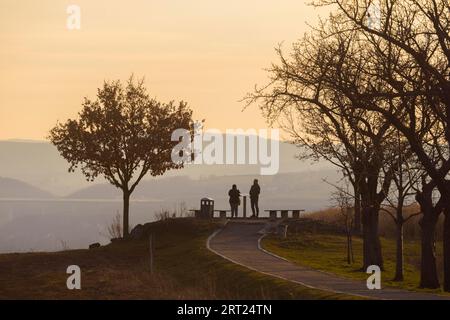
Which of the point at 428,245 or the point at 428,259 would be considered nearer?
the point at 428,259

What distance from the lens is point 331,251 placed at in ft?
179

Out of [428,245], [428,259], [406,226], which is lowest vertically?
[428,259]

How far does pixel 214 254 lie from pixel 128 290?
37.2ft

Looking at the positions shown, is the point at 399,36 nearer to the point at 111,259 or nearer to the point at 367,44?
the point at 367,44

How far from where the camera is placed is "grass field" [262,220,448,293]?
4484 cm

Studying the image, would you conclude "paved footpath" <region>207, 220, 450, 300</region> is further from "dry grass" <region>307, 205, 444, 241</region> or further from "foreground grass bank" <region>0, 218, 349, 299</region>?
"dry grass" <region>307, 205, 444, 241</region>

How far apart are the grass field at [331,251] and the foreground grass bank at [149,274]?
4626 mm

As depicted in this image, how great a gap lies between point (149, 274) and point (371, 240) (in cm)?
1140

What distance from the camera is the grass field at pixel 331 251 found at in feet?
147

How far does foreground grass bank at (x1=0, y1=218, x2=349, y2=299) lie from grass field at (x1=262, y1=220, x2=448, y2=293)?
4626mm

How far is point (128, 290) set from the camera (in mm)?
36375

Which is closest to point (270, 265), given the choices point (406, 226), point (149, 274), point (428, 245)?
point (149, 274)

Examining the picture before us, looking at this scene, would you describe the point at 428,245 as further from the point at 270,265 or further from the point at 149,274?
the point at 149,274

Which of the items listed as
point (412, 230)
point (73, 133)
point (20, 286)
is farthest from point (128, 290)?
point (412, 230)
